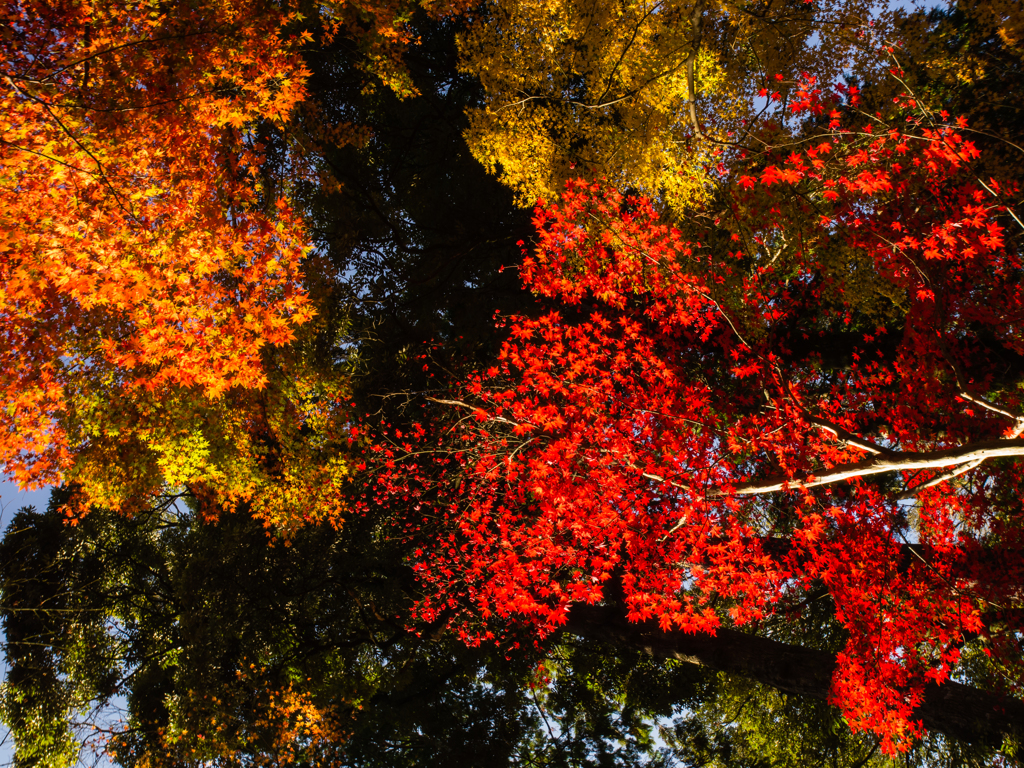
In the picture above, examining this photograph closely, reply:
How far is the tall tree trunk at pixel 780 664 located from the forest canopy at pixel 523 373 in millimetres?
56

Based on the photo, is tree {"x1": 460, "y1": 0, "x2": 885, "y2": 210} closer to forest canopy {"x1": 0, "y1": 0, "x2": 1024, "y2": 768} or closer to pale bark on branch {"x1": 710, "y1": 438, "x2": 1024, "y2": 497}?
forest canopy {"x1": 0, "y1": 0, "x2": 1024, "y2": 768}

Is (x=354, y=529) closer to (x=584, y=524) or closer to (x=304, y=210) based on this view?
(x=584, y=524)

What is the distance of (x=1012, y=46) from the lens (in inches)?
410

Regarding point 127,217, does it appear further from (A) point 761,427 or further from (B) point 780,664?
(B) point 780,664

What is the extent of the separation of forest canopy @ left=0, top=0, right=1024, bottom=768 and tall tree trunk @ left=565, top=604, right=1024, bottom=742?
6 cm

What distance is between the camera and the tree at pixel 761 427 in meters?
8.84

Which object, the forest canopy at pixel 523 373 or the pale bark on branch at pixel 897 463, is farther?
the forest canopy at pixel 523 373

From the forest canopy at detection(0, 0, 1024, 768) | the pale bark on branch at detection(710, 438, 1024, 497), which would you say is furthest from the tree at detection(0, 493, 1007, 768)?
the pale bark on branch at detection(710, 438, 1024, 497)

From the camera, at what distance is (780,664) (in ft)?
29.9

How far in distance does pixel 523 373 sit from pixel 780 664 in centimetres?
701

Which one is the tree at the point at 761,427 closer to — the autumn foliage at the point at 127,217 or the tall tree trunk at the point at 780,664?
the tall tree trunk at the point at 780,664

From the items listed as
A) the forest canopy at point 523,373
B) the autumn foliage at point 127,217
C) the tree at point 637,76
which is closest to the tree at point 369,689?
the forest canopy at point 523,373

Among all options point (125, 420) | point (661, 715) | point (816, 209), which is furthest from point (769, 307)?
point (125, 420)

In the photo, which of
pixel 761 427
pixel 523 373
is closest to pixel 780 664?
pixel 761 427
